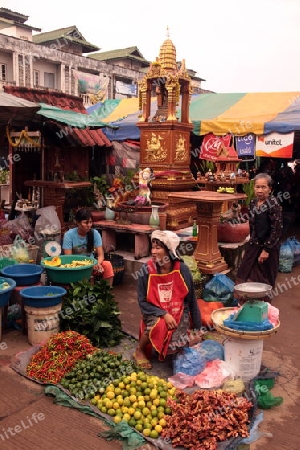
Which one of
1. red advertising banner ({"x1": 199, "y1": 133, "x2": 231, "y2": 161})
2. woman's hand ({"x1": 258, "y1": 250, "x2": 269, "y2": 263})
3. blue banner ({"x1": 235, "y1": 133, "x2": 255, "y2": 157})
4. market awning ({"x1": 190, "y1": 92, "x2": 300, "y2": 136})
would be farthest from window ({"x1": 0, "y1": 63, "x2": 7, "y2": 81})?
woman's hand ({"x1": 258, "y1": 250, "x2": 269, "y2": 263})

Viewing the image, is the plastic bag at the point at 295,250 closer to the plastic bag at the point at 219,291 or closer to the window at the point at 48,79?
the plastic bag at the point at 219,291

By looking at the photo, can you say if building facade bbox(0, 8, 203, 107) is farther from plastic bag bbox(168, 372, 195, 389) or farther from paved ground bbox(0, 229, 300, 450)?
plastic bag bbox(168, 372, 195, 389)

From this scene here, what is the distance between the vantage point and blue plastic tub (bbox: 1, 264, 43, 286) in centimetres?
534

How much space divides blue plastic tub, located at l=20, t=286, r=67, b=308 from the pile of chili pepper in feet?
1.35

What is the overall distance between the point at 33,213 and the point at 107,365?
520cm

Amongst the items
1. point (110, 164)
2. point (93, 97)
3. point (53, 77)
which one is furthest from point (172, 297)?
point (53, 77)

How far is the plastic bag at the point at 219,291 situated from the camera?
6312mm

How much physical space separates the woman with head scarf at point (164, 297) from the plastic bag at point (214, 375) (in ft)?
1.38

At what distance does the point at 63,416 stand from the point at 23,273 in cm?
245

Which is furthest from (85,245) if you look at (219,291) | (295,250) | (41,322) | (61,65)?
(61,65)

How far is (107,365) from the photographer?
13.4ft

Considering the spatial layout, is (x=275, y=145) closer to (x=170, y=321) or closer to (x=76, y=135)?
(x=76, y=135)

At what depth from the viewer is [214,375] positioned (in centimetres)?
392

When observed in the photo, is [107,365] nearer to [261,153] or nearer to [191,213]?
[191,213]
